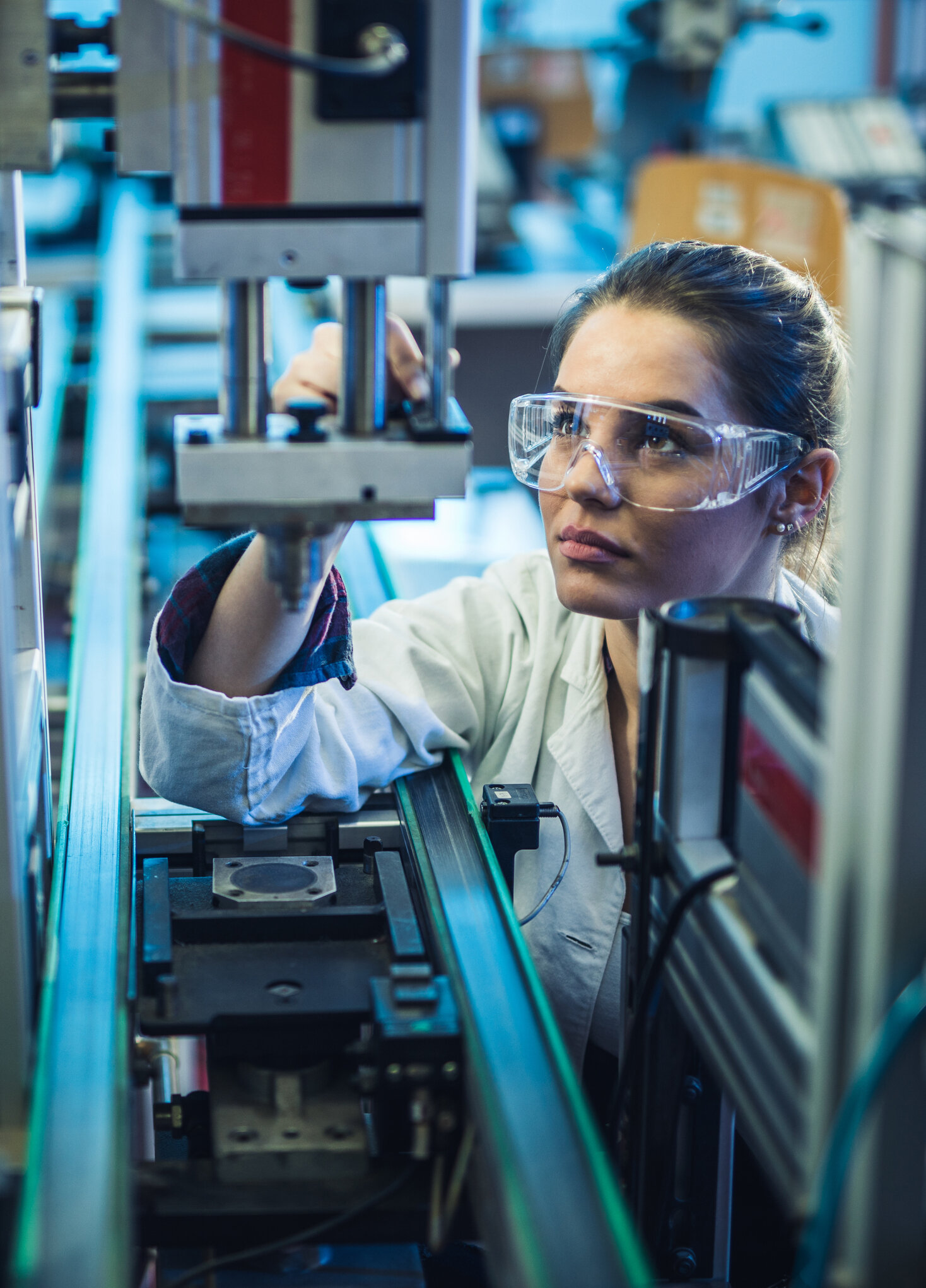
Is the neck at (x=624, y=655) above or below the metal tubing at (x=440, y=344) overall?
below

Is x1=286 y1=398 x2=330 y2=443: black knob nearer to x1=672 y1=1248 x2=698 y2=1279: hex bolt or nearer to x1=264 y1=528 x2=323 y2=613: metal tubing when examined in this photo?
x1=264 y1=528 x2=323 y2=613: metal tubing

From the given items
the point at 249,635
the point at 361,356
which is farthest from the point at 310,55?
the point at 249,635

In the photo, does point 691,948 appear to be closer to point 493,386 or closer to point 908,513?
point 908,513

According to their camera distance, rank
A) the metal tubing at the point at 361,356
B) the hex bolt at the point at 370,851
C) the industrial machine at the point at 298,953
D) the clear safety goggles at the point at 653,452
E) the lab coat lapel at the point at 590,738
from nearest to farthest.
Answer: the industrial machine at the point at 298,953
the metal tubing at the point at 361,356
the hex bolt at the point at 370,851
the clear safety goggles at the point at 653,452
the lab coat lapel at the point at 590,738

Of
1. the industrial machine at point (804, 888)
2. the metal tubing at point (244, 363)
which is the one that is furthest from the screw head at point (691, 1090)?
the metal tubing at point (244, 363)

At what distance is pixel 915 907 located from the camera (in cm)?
66

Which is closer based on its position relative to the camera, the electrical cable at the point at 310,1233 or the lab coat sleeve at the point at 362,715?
the electrical cable at the point at 310,1233

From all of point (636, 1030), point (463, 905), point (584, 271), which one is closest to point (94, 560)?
point (463, 905)

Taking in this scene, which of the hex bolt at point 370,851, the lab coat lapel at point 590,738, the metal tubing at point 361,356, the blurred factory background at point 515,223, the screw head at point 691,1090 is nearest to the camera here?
the metal tubing at point 361,356

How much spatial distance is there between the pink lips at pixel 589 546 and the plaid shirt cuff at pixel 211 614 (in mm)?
256

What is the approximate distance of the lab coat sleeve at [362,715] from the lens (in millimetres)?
1204

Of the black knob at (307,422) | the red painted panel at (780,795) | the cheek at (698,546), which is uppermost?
the black knob at (307,422)

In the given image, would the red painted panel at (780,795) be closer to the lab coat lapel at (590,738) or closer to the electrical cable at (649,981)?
the electrical cable at (649,981)

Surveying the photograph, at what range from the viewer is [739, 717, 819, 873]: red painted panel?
0.80 meters
